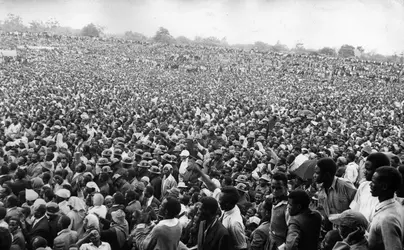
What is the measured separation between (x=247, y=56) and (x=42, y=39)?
82.9ft

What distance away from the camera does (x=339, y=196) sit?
3.76 meters

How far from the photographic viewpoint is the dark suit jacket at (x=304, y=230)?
10.1 feet

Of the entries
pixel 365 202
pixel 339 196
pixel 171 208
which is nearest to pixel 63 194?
pixel 171 208

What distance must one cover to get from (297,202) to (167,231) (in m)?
1.08

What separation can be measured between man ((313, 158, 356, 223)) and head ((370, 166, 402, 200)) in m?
0.86

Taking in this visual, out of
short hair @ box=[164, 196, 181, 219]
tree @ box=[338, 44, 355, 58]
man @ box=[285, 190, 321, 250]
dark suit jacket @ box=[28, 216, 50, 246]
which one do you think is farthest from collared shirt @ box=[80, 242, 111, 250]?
tree @ box=[338, 44, 355, 58]

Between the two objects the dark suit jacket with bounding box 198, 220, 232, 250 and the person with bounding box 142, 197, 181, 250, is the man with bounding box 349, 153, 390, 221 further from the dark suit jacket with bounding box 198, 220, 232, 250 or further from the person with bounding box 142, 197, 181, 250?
the person with bounding box 142, 197, 181, 250

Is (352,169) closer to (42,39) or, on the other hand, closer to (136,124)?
(136,124)

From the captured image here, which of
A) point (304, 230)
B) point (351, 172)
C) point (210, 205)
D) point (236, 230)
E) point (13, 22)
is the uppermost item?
point (13, 22)

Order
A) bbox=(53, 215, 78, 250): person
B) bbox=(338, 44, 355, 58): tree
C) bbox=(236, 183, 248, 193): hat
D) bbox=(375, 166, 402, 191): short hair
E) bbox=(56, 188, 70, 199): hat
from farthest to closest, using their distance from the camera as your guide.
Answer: bbox=(338, 44, 355, 58): tree → bbox=(236, 183, 248, 193): hat → bbox=(56, 188, 70, 199): hat → bbox=(53, 215, 78, 250): person → bbox=(375, 166, 402, 191): short hair

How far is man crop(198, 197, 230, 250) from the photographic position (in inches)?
132

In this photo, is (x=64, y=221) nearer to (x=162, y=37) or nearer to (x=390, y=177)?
(x=390, y=177)

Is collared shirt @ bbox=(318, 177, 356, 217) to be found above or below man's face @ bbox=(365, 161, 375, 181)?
below

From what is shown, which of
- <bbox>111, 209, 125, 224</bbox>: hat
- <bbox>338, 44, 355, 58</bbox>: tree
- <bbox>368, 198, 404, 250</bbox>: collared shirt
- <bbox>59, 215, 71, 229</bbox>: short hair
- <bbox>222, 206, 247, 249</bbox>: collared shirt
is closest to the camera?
<bbox>368, 198, 404, 250</bbox>: collared shirt
